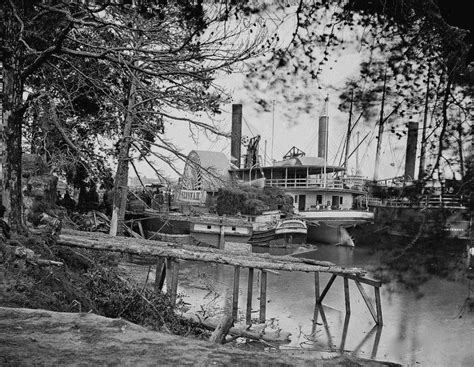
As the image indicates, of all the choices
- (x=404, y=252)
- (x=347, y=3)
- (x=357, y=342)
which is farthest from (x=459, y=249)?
(x=357, y=342)

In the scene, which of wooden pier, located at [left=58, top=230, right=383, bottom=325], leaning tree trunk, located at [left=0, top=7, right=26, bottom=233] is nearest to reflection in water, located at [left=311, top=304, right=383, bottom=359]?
wooden pier, located at [left=58, top=230, right=383, bottom=325]

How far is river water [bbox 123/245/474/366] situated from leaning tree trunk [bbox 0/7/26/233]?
4.07 m

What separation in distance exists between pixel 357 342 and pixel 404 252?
8.36 metres

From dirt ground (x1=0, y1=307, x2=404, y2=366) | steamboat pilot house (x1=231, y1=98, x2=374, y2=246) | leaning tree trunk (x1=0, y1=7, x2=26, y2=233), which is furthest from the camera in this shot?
steamboat pilot house (x1=231, y1=98, x2=374, y2=246)

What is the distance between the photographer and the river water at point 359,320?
9.53m

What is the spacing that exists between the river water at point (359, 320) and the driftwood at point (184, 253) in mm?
1061

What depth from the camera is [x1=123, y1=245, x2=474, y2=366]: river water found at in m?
9.53

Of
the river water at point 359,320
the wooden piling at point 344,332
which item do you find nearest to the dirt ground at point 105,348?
the river water at point 359,320

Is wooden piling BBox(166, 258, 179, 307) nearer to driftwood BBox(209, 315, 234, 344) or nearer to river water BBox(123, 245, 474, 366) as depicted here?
river water BBox(123, 245, 474, 366)

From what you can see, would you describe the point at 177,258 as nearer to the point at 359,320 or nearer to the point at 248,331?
the point at 248,331

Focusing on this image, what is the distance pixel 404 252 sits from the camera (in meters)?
3.06

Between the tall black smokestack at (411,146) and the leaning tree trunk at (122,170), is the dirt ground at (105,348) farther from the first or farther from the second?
the leaning tree trunk at (122,170)

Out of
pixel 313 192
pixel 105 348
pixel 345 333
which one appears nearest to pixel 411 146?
pixel 105 348

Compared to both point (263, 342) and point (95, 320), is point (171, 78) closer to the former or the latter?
point (263, 342)
